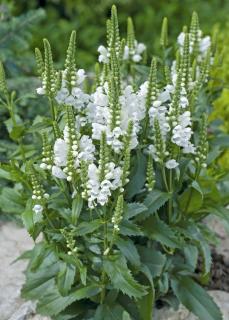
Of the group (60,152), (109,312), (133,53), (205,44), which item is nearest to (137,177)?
(60,152)

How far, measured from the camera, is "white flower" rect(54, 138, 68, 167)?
3078 millimetres

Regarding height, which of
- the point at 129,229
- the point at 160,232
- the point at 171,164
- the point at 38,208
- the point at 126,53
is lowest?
the point at 160,232

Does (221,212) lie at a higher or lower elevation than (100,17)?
higher

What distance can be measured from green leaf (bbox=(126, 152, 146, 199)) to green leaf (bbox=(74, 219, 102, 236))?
1.06ft

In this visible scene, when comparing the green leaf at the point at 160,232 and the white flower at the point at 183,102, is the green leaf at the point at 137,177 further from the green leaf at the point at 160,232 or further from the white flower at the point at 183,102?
the white flower at the point at 183,102

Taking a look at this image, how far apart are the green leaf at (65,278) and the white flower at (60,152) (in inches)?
24.5

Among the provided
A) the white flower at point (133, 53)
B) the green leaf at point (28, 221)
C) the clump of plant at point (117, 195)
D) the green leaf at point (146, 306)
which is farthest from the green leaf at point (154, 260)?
the white flower at point (133, 53)

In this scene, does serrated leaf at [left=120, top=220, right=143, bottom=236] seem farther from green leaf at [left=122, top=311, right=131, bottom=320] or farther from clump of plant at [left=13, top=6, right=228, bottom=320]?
green leaf at [left=122, top=311, right=131, bottom=320]

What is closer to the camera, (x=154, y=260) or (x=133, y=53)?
(x=154, y=260)

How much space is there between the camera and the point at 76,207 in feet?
10.6

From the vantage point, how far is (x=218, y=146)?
13.7 feet

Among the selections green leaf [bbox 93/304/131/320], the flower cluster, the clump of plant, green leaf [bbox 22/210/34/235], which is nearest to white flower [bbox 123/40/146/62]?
the clump of plant

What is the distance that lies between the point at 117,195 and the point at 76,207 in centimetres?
21

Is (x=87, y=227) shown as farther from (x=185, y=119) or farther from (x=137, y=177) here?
(x=185, y=119)
